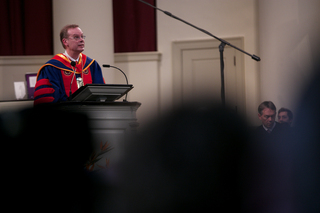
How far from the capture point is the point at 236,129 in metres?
0.36

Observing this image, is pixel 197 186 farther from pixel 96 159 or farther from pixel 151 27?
pixel 151 27

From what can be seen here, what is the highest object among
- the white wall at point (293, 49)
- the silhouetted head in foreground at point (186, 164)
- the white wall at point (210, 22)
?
the white wall at point (210, 22)

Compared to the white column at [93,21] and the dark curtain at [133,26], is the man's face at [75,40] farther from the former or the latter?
the dark curtain at [133,26]

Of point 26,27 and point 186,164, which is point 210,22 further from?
point 186,164

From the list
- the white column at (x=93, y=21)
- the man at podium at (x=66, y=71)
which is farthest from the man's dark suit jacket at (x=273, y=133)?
the white column at (x=93, y=21)

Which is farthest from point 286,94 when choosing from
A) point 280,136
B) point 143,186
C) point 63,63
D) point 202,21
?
point 202,21

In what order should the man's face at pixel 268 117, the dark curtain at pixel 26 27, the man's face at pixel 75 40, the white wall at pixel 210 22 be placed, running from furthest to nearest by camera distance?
the dark curtain at pixel 26 27 < the white wall at pixel 210 22 < the man's face at pixel 75 40 < the man's face at pixel 268 117

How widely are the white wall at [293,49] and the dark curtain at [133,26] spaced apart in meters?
5.92

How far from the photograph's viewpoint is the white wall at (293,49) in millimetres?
290

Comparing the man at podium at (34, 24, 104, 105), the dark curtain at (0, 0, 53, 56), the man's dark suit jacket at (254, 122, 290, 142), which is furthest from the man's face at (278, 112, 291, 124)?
the dark curtain at (0, 0, 53, 56)

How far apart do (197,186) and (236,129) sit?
0.24ft

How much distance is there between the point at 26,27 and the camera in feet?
20.4

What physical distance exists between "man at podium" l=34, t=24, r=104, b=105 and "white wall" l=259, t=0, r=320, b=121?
91.4 inches

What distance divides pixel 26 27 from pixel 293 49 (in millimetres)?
6491
